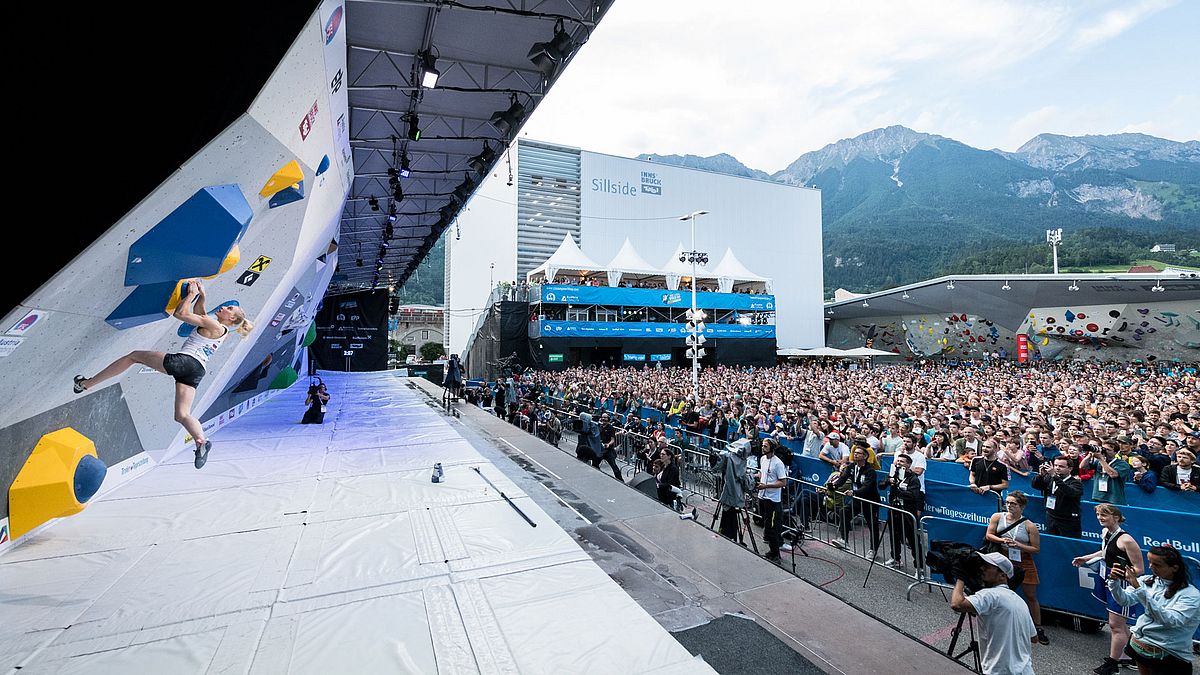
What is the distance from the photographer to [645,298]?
33.1m

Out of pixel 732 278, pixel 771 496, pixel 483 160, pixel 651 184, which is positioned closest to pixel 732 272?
pixel 732 278

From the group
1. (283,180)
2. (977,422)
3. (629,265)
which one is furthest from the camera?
(629,265)

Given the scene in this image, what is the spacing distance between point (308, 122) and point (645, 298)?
28428 mm

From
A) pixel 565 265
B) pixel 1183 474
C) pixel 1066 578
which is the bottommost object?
pixel 1066 578

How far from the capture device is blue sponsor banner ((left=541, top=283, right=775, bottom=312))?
29891mm

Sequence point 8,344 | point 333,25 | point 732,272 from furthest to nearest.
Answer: point 732,272 → point 333,25 → point 8,344

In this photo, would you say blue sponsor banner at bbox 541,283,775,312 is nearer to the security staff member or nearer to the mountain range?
the security staff member

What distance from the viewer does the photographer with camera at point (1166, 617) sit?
330 centimetres

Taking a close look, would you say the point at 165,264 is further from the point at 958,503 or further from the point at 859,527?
the point at 859,527

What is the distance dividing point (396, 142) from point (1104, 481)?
13.1 m

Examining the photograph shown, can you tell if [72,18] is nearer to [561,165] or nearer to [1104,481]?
[1104,481]

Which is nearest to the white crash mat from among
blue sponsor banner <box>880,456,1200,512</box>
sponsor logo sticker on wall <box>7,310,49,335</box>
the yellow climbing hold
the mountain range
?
sponsor logo sticker on wall <box>7,310,49,335</box>

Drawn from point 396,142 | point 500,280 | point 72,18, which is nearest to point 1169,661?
point 72,18

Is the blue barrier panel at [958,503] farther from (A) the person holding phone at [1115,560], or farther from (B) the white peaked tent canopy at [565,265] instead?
(B) the white peaked tent canopy at [565,265]
